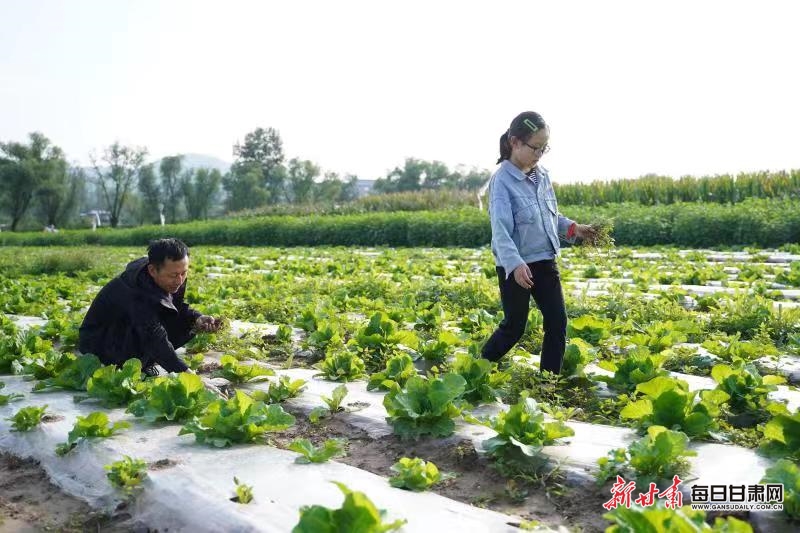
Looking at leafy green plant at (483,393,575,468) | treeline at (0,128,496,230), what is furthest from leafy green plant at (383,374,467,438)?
treeline at (0,128,496,230)

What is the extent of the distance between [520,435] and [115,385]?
2.23m

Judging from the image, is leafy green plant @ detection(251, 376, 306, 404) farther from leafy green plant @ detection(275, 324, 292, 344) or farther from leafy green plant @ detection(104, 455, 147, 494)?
leafy green plant @ detection(275, 324, 292, 344)

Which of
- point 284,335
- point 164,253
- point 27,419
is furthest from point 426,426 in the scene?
point 284,335

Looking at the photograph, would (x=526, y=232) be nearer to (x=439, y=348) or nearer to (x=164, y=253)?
(x=439, y=348)

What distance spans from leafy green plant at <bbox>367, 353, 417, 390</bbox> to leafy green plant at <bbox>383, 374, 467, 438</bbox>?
2.00 feet

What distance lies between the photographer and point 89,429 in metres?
3.19

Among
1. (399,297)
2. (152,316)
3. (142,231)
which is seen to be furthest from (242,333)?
(142,231)

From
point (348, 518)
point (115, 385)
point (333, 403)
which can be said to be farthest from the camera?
point (115, 385)

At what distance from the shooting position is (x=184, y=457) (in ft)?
9.78

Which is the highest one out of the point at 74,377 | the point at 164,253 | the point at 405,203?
the point at 405,203

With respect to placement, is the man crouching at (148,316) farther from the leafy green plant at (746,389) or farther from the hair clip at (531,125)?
the leafy green plant at (746,389)

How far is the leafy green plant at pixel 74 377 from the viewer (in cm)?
413

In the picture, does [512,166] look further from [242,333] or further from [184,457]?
[242,333]

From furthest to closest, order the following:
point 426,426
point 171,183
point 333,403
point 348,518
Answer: point 171,183
point 333,403
point 426,426
point 348,518
